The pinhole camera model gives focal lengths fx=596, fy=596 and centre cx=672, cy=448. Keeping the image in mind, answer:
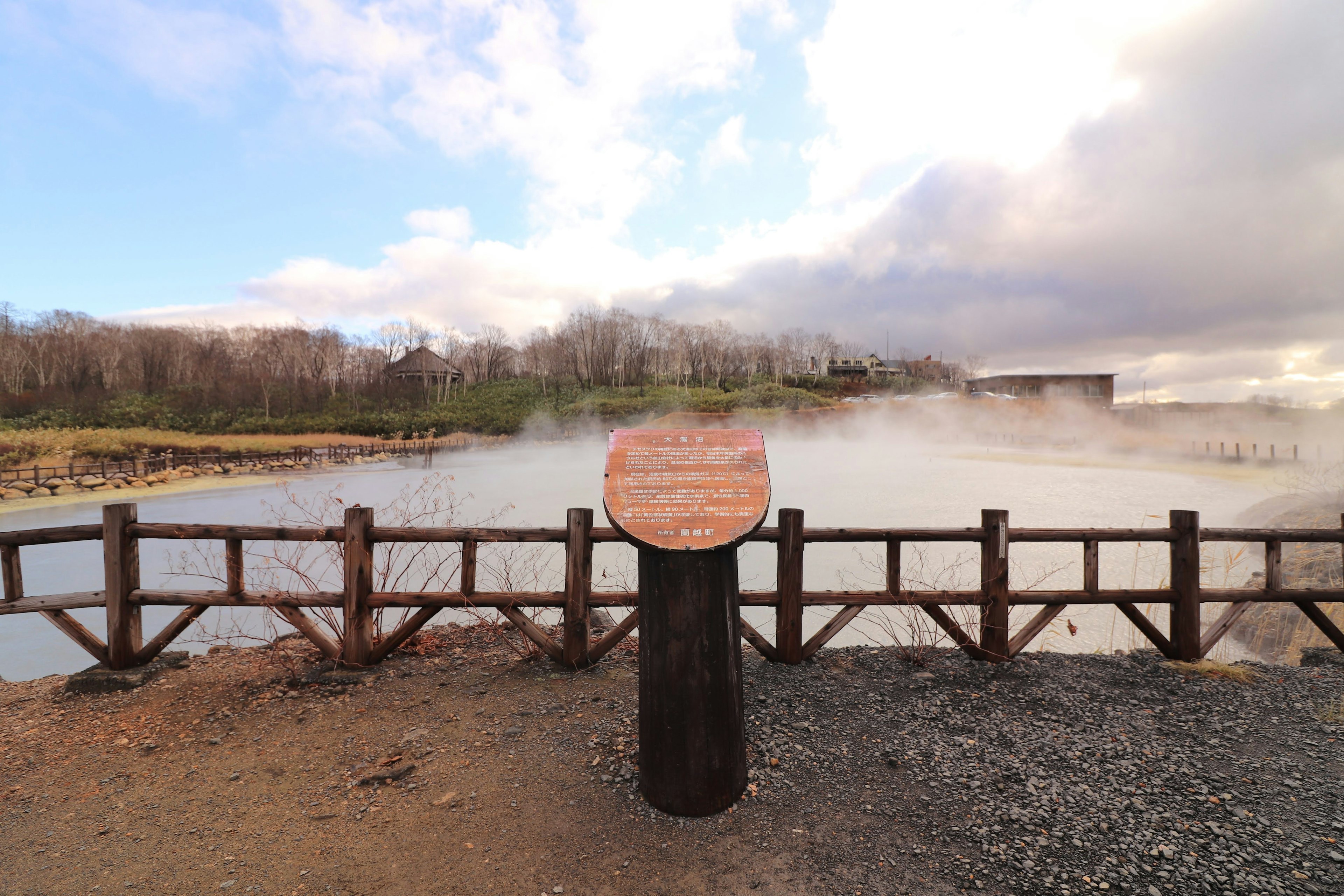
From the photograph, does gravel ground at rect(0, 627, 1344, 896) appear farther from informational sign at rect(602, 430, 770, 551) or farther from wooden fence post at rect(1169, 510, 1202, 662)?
informational sign at rect(602, 430, 770, 551)

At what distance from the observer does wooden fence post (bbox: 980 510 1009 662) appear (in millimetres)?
4953

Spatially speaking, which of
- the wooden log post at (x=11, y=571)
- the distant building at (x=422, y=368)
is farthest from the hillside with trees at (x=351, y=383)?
the wooden log post at (x=11, y=571)

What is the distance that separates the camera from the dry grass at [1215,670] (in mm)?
4988

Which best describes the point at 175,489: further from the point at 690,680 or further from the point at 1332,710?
the point at 1332,710

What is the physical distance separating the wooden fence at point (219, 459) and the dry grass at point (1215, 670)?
3439 centimetres

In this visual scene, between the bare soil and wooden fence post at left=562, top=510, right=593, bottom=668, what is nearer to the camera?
the bare soil

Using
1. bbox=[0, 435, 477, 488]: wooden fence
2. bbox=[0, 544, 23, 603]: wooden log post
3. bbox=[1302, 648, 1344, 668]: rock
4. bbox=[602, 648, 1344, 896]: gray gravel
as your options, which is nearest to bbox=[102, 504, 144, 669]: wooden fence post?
bbox=[0, 544, 23, 603]: wooden log post

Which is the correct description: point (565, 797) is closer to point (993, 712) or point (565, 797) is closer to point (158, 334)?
point (993, 712)

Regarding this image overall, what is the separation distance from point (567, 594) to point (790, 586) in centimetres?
183

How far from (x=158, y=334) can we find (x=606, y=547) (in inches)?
3100

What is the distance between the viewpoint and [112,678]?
492cm

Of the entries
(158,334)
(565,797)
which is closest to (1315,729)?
(565,797)

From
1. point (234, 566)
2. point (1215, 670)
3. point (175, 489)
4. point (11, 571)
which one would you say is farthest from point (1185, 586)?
point (175, 489)

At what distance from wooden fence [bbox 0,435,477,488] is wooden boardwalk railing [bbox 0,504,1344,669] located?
1066 inches
